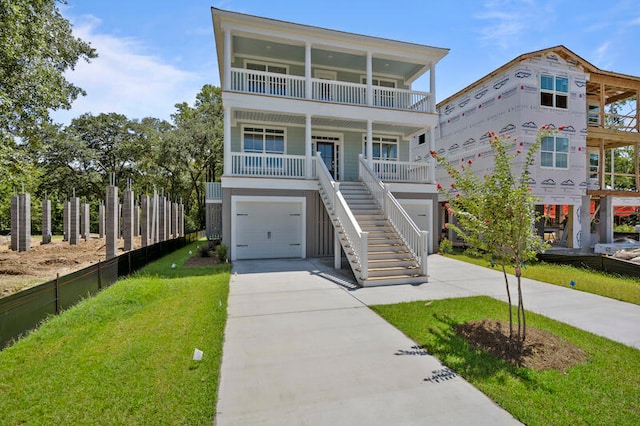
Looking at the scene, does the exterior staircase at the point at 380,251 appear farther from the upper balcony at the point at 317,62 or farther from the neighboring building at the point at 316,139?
the upper balcony at the point at 317,62

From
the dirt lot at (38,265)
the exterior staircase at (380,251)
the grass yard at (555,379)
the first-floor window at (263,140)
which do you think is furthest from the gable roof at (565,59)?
the dirt lot at (38,265)

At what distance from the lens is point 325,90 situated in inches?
534

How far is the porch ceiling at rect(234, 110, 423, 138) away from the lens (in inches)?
504

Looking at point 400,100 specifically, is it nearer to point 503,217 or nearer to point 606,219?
point 503,217

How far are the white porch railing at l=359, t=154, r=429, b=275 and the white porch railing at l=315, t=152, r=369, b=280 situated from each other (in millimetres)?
1298

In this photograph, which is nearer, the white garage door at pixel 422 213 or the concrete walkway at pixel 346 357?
the concrete walkway at pixel 346 357

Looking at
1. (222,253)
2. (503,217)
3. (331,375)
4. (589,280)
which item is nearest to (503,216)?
(503,217)

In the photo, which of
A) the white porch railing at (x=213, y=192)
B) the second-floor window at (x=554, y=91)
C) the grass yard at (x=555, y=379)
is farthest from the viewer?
the white porch railing at (x=213, y=192)

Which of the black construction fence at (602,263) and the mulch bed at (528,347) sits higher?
the black construction fence at (602,263)

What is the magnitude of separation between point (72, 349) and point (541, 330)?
656cm

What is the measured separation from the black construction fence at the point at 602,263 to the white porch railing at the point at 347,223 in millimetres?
7022

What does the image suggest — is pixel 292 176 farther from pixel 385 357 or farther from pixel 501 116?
pixel 501 116

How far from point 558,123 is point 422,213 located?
9456mm

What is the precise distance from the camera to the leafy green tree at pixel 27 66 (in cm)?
832
